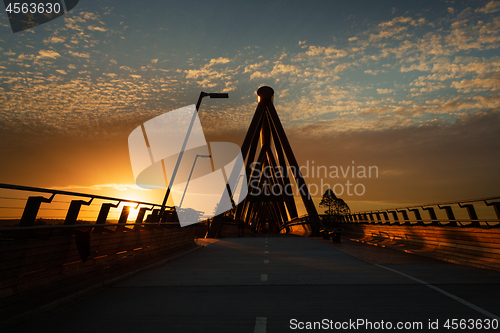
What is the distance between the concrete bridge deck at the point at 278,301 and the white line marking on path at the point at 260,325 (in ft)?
0.04

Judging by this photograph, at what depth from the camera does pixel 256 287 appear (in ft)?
27.3

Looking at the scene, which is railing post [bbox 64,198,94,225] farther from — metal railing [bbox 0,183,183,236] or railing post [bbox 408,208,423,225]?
railing post [bbox 408,208,423,225]

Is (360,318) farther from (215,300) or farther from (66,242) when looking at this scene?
(66,242)

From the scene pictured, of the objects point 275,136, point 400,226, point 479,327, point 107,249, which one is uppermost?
point 275,136

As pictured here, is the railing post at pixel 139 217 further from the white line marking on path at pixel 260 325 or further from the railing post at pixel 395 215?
the railing post at pixel 395 215

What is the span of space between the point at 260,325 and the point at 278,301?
1.59m

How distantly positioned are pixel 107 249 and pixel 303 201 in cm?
3371

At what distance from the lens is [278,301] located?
6.83 metres

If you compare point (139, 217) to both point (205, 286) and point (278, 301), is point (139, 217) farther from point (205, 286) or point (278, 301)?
point (278, 301)

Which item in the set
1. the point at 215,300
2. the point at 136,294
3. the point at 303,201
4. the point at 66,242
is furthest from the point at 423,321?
the point at 303,201

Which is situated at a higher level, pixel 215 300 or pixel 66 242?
pixel 66 242

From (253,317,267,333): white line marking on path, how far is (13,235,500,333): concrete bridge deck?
0.04 feet

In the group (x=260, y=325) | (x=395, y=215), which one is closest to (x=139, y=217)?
(x=260, y=325)

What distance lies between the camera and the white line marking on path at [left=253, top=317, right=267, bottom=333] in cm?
505
